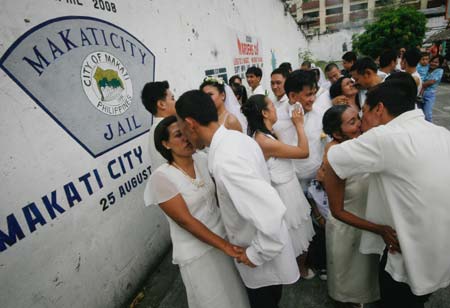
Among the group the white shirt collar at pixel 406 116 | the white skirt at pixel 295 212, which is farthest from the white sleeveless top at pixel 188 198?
the white shirt collar at pixel 406 116

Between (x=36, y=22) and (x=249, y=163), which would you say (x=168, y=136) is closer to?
(x=249, y=163)

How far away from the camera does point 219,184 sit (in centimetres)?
121

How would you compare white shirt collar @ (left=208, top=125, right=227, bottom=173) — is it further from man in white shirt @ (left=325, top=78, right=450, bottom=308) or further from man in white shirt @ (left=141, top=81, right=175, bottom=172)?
man in white shirt @ (left=141, top=81, right=175, bottom=172)

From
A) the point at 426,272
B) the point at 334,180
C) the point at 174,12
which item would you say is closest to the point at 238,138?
the point at 334,180

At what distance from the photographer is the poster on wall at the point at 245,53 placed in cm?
598

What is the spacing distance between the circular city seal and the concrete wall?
0.03 feet

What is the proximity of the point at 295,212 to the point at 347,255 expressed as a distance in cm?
48

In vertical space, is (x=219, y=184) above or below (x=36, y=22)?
below

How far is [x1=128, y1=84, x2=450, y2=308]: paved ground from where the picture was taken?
199cm

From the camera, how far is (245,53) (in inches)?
264

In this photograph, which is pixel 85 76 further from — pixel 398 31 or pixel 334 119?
pixel 398 31

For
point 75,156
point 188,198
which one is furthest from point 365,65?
point 75,156

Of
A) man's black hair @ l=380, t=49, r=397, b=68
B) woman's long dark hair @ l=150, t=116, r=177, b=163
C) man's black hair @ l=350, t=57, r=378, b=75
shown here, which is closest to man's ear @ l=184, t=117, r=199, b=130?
woman's long dark hair @ l=150, t=116, r=177, b=163

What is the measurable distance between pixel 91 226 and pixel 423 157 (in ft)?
7.83
